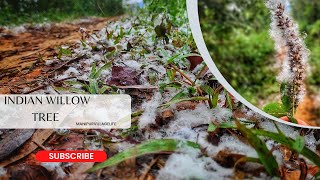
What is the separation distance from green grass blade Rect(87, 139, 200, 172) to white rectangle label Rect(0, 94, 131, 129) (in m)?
0.10

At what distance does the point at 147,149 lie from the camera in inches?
37.9

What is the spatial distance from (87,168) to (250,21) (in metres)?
0.87

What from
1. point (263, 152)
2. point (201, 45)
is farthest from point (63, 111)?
point (263, 152)

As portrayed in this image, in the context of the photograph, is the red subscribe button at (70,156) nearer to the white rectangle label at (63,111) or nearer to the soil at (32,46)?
the white rectangle label at (63,111)

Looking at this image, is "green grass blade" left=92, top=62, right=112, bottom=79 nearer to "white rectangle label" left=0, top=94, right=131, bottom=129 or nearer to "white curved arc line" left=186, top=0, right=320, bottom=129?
"white rectangle label" left=0, top=94, right=131, bottom=129

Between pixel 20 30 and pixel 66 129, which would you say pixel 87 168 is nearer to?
pixel 66 129

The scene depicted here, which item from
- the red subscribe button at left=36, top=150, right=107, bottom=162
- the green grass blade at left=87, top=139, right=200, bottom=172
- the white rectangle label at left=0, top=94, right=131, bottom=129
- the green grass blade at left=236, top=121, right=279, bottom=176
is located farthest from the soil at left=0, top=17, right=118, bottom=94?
the green grass blade at left=236, top=121, right=279, bottom=176

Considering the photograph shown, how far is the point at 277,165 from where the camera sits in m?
0.97

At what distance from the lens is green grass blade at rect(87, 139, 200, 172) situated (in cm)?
95

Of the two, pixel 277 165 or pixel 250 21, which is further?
pixel 250 21

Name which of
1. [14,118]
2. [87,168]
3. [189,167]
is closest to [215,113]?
[189,167]

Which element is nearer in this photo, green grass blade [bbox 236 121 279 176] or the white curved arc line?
green grass blade [bbox 236 121 279 176]

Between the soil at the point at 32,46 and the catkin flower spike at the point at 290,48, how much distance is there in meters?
0.42

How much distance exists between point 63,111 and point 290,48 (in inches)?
22.9
